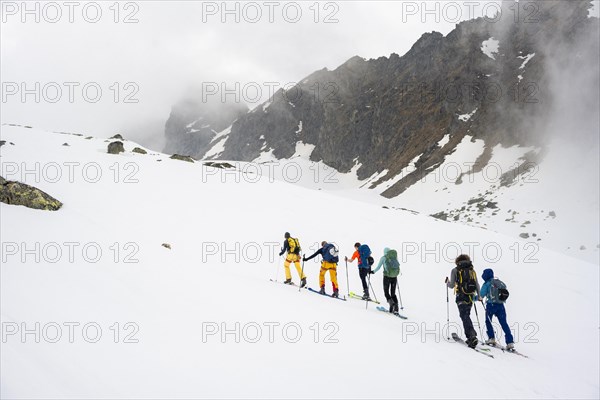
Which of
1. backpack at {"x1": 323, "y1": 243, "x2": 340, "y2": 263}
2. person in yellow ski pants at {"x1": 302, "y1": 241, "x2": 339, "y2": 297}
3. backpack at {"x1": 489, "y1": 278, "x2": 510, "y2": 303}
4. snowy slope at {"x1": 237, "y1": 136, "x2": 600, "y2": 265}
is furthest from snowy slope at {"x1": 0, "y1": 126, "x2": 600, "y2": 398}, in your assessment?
snowy slope at {"x1": 237, "y1": 136, "x2": 600, "y2": 265}

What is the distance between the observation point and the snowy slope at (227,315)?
462cm

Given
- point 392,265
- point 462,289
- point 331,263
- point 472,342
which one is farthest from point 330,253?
point 472,342

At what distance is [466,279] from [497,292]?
1.02 m

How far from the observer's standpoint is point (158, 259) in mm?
9828

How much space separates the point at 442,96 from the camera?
94.4m

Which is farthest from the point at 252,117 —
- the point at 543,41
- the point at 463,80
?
the point at 543,41

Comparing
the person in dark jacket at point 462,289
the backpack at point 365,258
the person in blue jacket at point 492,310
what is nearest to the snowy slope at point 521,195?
the person in blue jacket at point 492,310

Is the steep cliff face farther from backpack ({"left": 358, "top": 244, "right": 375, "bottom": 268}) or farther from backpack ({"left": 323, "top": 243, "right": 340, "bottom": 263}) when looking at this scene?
backpack ({"left": 323, "top": 243, "right": 340, "bottom": 263})

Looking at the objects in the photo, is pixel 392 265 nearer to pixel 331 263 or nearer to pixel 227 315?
pixel 331 263

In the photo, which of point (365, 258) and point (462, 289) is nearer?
point (462, 289)

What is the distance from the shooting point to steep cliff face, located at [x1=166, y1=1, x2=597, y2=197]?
240 ft

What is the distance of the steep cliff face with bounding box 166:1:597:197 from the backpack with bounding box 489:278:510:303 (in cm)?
6672

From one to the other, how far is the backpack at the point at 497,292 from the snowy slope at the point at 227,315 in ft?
4.55

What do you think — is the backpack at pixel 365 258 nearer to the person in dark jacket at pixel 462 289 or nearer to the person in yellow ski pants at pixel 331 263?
the person in yellow ski pants at pixel 331 263
